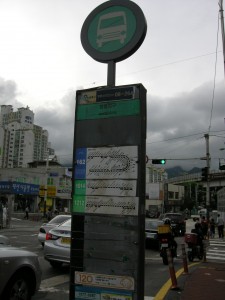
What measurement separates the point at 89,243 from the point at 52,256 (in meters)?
6.28

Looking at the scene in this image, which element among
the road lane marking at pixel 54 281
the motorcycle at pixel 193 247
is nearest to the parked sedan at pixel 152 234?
the motorcycle at pixel 193 247

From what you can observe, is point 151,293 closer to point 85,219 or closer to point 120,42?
point 85,219

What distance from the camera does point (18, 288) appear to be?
6.26 metres

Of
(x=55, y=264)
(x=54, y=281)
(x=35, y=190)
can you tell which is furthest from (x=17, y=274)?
(x=35, y=190)

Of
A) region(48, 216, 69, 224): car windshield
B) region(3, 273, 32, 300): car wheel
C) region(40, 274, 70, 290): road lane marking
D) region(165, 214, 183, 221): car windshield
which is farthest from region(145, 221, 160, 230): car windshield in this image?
region(3, 273, 32, 300): car wheel

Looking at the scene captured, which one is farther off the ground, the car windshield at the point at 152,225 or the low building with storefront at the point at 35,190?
the low building with storefront at the point at 35,190

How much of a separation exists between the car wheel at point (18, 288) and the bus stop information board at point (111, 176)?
1806mm

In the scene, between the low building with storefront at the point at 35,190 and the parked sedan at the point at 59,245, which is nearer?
the parked sedan at the point at 59,245

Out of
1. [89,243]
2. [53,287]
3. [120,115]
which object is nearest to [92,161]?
[120,115]

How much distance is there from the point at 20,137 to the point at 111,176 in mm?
59341

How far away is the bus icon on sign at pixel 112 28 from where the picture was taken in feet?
16.1

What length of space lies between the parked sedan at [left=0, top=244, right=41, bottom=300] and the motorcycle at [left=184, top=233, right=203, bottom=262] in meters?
8.66

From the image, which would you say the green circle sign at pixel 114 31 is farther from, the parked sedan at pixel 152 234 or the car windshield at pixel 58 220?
the parked sedan at pixel 152 234

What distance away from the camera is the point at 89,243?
4.65 m
